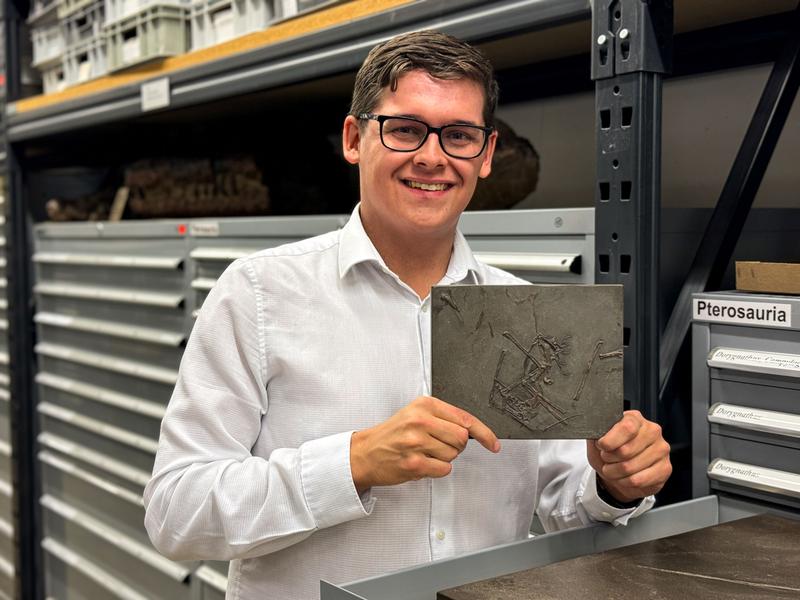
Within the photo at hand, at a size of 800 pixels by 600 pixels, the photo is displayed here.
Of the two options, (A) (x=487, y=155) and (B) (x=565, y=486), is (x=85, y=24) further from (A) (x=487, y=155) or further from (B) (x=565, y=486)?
(B) (x=565, y=486)

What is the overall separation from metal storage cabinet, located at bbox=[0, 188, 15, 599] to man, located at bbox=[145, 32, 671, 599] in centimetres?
182

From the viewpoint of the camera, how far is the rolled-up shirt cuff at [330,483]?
93 cm

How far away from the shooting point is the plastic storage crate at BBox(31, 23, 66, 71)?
2406 millimetres

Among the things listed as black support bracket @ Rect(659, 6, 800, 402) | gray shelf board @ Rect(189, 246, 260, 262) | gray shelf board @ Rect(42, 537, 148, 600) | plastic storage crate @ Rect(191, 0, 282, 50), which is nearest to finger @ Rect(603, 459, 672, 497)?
black support bracket @ Rect(659, 6, 800, 402)

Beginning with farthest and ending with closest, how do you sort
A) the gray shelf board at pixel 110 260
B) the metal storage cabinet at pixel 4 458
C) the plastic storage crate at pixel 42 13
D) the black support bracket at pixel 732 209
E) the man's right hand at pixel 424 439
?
the metal storage cabinet at pixel 4 458 → the plastic storage crate at pixel 42 13 → the gray shelf board at pixel 110 260 → the black support bracket at pixel 732 209 → the man's right hand at pixel 424 439

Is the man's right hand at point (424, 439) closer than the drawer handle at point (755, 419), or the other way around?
the man's right hand at point (424, 439)

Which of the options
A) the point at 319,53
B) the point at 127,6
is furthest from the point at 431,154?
the point at 127,6

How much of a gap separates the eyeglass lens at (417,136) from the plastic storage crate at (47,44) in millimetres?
1673

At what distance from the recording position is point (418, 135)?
3.26 ft

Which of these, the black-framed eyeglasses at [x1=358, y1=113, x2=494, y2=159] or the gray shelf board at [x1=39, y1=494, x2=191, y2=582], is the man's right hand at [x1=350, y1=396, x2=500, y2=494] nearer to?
the black-framed eyeglasses at [x1=358, y1=113, x2=494, y2=159]

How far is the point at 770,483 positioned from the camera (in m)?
1.00

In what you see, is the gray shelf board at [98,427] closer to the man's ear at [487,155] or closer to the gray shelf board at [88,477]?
the gray shelf board at [88,477]

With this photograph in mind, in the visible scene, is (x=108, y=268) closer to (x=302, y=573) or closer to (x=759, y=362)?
(x=302, y=573)

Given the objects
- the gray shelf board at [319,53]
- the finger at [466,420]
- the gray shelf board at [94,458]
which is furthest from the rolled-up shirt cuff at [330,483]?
the gray shelf board at [94,458]
